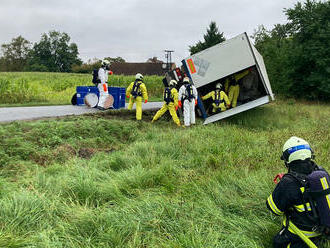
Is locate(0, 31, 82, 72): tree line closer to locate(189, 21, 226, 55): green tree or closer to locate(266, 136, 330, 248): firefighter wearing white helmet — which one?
locate(189, 21, 226, 55): green tree

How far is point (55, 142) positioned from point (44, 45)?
2885 inches

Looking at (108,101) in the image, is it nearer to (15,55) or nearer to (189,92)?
(189,92)

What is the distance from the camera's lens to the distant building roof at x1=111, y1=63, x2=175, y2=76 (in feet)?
166

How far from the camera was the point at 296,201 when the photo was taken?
7.92 ft

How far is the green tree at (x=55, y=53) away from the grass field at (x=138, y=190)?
67.1 meters

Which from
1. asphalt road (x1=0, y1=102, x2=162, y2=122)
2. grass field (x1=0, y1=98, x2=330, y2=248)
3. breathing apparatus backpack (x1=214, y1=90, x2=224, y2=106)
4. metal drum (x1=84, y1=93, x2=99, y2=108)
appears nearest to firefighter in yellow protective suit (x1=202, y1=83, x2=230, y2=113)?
breathing apparatus backpack (x1=214, y1=90, x2=224, y2=106)

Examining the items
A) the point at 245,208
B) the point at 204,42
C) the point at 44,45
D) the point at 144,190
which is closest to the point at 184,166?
the point at 144,190

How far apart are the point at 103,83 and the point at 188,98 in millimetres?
3385

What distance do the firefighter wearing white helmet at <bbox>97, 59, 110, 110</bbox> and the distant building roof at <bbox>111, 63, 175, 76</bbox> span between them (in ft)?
131

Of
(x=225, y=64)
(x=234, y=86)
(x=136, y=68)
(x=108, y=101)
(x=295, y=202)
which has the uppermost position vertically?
(x=136, y=68)

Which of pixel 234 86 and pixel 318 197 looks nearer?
pixel 318 197

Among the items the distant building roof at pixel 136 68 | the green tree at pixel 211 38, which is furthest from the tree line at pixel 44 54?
the green tree at pixel 211 38

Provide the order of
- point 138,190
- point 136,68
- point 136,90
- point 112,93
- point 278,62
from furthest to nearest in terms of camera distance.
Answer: point 136,68 < point 278,62 < point 112,93 < point 136,90 < point 138,190

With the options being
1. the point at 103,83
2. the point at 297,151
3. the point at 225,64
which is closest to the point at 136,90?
the point at 103,83
